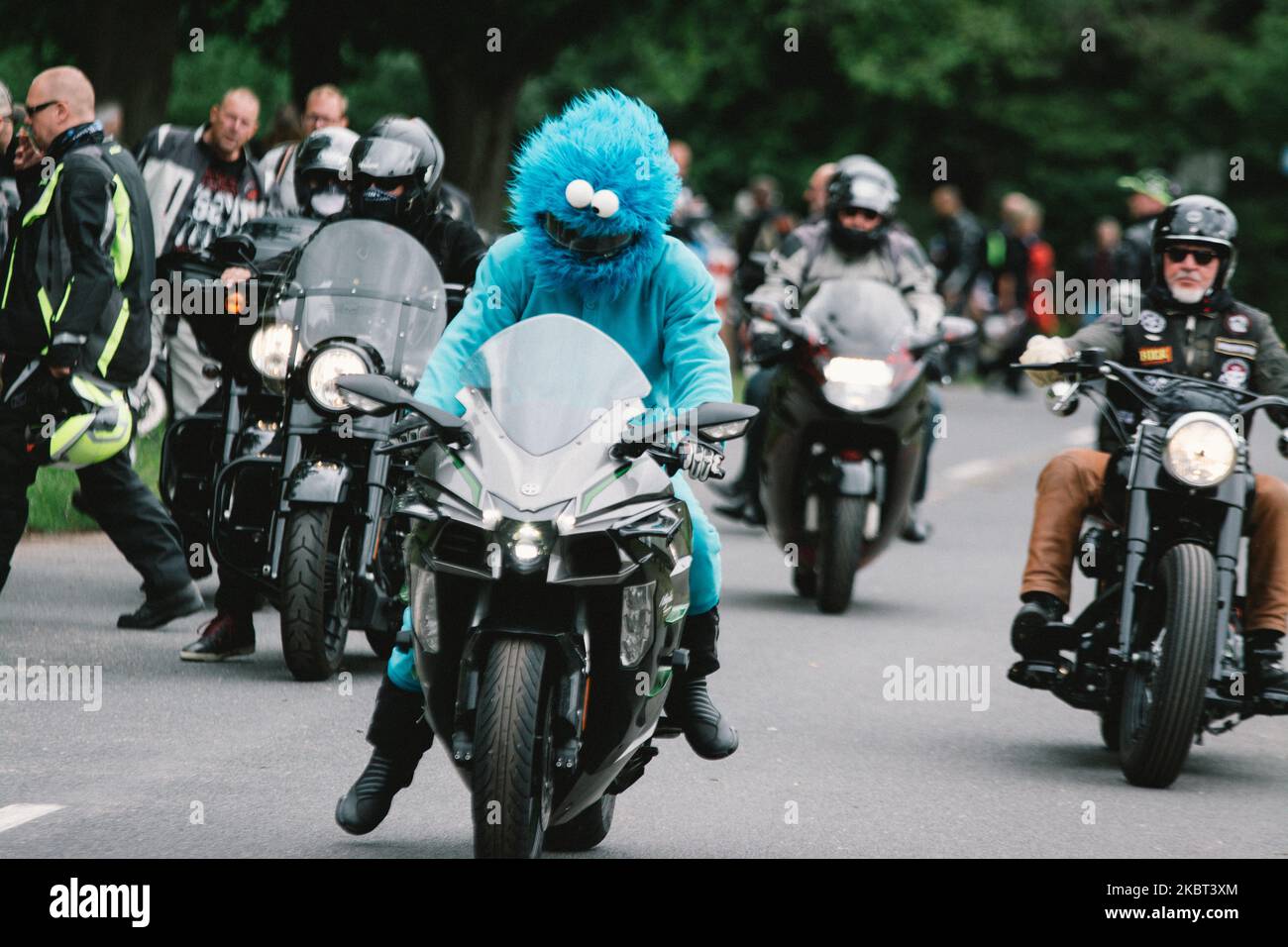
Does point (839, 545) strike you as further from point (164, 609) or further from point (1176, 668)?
point (1176, 668)

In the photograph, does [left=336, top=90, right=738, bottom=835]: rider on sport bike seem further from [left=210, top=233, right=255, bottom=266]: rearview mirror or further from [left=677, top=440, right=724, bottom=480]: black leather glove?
[left=210, top=233, right=255, bottom=266]: rearview mirror

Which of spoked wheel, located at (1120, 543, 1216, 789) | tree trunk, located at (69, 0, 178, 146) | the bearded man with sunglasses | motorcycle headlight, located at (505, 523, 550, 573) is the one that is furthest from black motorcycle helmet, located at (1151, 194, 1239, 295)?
tree trunk, located at (69, 0, 178, 146)

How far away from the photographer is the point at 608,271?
5.61 m

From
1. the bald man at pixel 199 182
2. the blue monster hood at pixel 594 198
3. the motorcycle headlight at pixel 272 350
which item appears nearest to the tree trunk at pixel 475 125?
the bald man at pixel 199 182

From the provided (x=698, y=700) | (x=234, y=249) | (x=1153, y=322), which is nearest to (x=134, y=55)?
(x=234, y=249)

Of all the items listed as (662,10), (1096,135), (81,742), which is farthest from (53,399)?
(1096,135)

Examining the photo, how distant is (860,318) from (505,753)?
602 cm

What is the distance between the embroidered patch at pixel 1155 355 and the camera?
7617 millimetres

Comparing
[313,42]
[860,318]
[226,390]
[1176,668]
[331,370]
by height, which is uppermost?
[313,42]

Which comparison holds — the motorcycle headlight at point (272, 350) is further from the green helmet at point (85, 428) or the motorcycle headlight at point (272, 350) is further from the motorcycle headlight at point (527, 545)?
the motorcycle headlight at point (527, 545)

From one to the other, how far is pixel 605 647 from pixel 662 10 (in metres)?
19.9

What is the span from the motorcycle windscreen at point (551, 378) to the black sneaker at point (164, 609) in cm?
419

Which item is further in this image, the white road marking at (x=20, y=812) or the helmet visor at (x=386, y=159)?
the helmet visor at (x=386, y=159)
